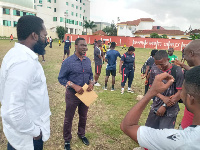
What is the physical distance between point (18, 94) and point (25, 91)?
2.7 inches

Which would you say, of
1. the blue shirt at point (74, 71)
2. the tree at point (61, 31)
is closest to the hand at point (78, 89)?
the blue shirt at point (74, 71)

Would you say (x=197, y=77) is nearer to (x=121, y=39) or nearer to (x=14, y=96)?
(x=14, y=96)

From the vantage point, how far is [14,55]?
166 centimetres

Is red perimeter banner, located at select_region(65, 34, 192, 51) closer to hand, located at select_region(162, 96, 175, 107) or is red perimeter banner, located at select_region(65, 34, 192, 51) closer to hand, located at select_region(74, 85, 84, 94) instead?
hand, located at select_region(162, 96, 175, 107)

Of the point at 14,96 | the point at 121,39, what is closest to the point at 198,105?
the point at 14,96

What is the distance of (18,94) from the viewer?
159 centimetres

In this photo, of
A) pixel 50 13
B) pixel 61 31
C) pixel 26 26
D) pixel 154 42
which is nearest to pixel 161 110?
pixel 26 26

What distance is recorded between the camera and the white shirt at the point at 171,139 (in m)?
1.13

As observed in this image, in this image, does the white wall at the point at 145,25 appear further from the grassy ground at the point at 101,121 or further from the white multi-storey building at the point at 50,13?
the grassy ground at the point at 101,121

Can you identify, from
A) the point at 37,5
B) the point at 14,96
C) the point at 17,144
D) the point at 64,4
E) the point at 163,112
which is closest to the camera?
the point at 14,96

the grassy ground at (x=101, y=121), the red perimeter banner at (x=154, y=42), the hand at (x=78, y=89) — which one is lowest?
the grassy ground at (x=101, y=121)

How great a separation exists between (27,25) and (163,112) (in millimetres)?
2621

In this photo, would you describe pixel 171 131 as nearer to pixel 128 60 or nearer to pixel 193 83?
pixel 193 83

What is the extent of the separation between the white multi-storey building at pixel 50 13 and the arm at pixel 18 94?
149 feet
